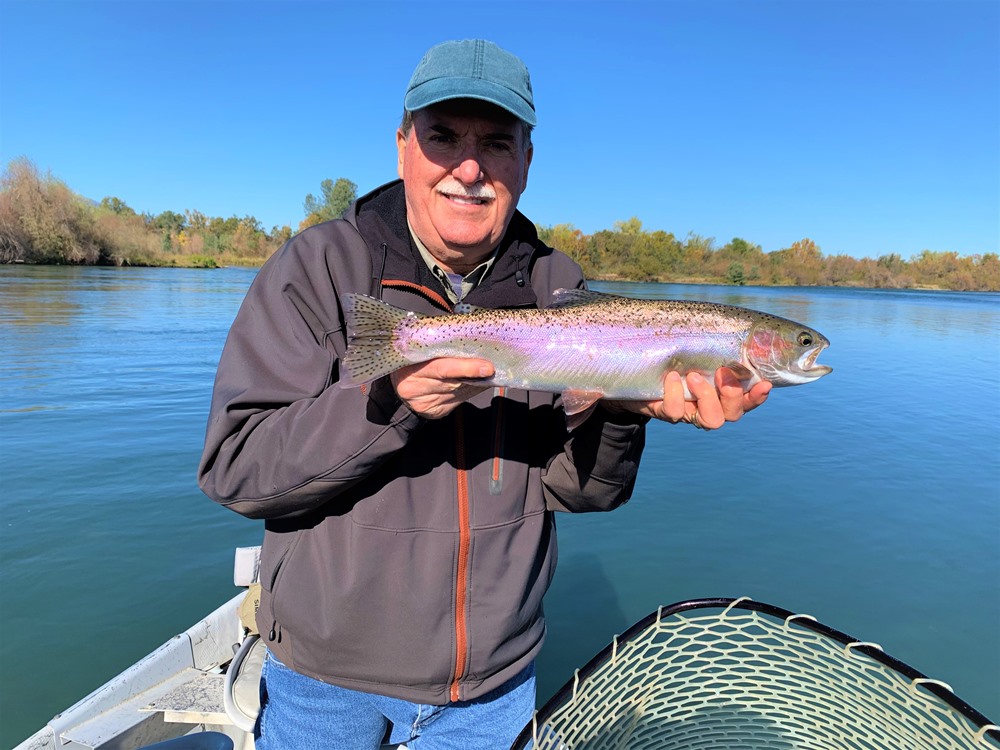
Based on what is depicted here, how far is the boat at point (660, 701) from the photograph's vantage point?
2.79 m

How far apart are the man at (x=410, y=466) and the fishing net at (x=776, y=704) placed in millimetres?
475

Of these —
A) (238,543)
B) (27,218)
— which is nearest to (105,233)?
(27,218)

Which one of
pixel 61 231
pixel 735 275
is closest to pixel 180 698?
pixel 61 231

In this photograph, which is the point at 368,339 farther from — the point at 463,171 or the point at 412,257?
Answer: the point at 463,171

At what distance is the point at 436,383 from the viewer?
7.02 feet

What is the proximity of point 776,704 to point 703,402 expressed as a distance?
2300mm

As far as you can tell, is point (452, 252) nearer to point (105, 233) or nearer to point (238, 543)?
point (238, 543)

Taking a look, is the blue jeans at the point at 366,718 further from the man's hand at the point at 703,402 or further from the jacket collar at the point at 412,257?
the jacket collar at the point at 412,257

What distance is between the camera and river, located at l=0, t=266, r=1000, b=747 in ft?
20.1

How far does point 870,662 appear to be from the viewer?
10.5 feet

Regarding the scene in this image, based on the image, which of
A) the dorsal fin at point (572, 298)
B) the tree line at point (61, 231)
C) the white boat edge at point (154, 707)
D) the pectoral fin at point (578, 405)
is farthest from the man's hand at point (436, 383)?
the tree line at point (61, 231)

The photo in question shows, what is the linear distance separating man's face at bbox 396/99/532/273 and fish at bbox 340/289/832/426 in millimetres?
368

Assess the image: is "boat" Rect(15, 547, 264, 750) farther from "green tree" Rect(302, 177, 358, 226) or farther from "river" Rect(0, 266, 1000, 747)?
"green tree" Rect(302, 177, 358, 226)

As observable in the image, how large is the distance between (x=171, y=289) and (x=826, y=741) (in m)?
48.0
